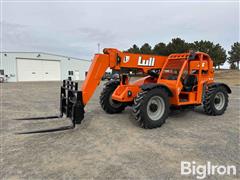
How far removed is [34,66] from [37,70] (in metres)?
0.92

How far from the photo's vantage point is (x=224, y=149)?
3.97 metres

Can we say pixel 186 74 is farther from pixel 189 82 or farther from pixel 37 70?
pixel 37 70

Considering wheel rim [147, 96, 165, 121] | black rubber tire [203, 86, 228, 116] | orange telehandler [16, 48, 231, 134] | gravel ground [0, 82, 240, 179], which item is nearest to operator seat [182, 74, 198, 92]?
orange telehandler [16, 48, 231, 134]

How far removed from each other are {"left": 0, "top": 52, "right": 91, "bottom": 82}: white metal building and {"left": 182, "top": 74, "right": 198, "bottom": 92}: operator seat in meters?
36.6

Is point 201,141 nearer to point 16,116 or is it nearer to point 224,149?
point 224,149

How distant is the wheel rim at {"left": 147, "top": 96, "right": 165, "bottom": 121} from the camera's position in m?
5.36

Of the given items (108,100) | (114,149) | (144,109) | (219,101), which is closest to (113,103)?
(108,100)

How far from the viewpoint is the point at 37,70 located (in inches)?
1527

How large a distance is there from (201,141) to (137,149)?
1522 millimetres

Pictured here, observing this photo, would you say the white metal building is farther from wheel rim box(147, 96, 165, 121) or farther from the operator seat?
wheel rim box(147, 96, 165, 121)

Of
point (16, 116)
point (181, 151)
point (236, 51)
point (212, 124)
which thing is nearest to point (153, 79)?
point (212, 124)

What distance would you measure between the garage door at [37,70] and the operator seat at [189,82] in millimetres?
36580

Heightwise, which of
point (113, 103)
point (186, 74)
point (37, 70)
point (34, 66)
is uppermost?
point (34, 66)

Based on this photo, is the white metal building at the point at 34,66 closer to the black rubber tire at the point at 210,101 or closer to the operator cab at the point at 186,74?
the operator cab at the point at 186,74
